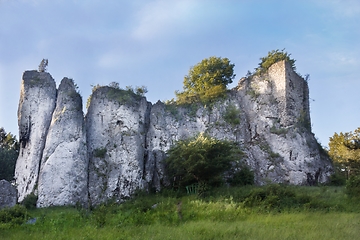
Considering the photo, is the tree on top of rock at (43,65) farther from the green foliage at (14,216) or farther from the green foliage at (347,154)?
the green foliage at (347,154)

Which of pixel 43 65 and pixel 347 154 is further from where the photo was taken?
pixel 347 154

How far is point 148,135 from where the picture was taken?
25.5m

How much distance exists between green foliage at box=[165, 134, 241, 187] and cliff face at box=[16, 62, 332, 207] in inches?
90.4

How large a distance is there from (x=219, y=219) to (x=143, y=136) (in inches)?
443

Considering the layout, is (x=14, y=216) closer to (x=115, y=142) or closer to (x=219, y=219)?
(x=219, y=219)

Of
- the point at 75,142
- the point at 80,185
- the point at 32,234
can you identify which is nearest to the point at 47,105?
the point at 75,142

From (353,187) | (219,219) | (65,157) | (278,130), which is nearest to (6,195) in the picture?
(65,157)

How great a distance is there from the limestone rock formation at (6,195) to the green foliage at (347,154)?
78.4 ft

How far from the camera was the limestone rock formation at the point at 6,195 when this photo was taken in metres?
16.8

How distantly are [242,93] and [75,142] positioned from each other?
13519 millimetres

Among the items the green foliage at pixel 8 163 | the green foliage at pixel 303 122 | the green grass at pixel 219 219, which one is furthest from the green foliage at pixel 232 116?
the green foliage at pixel 8 163

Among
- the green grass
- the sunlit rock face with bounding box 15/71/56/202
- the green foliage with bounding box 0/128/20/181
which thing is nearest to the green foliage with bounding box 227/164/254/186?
the green grass

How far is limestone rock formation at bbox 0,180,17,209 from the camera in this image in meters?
16.8

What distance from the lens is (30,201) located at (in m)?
19.8
